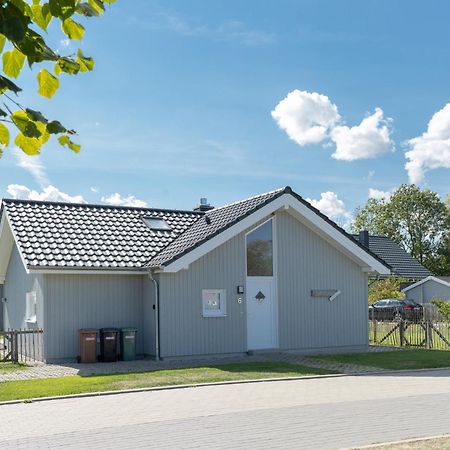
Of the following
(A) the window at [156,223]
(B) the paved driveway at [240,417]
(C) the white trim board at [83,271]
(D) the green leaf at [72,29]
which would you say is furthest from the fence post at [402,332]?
(D) the green leaf at [72,29]

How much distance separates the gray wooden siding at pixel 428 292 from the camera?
5909 cm

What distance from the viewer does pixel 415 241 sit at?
278 ft

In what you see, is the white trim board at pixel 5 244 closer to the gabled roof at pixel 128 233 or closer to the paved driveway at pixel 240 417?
the gabled roof at pixel 128 233

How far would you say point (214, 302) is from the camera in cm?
2027

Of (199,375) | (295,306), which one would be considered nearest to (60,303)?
(199,375)

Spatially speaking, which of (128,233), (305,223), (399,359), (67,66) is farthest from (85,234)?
(67,66)

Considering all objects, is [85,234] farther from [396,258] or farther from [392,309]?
[396,258]

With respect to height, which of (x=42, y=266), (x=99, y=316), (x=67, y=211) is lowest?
(x=99, y=316)

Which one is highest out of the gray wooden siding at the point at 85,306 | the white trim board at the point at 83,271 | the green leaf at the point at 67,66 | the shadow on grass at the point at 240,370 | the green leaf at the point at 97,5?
the green leaf at the point at 97,5

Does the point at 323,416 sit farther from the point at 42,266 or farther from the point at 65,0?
the point at 42,266

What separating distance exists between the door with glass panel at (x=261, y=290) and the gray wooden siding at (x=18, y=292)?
608 centimetres

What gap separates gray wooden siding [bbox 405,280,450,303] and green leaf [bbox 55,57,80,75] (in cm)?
5837

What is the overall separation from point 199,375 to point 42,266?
546cm

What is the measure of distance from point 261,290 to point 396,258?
1383 inches
